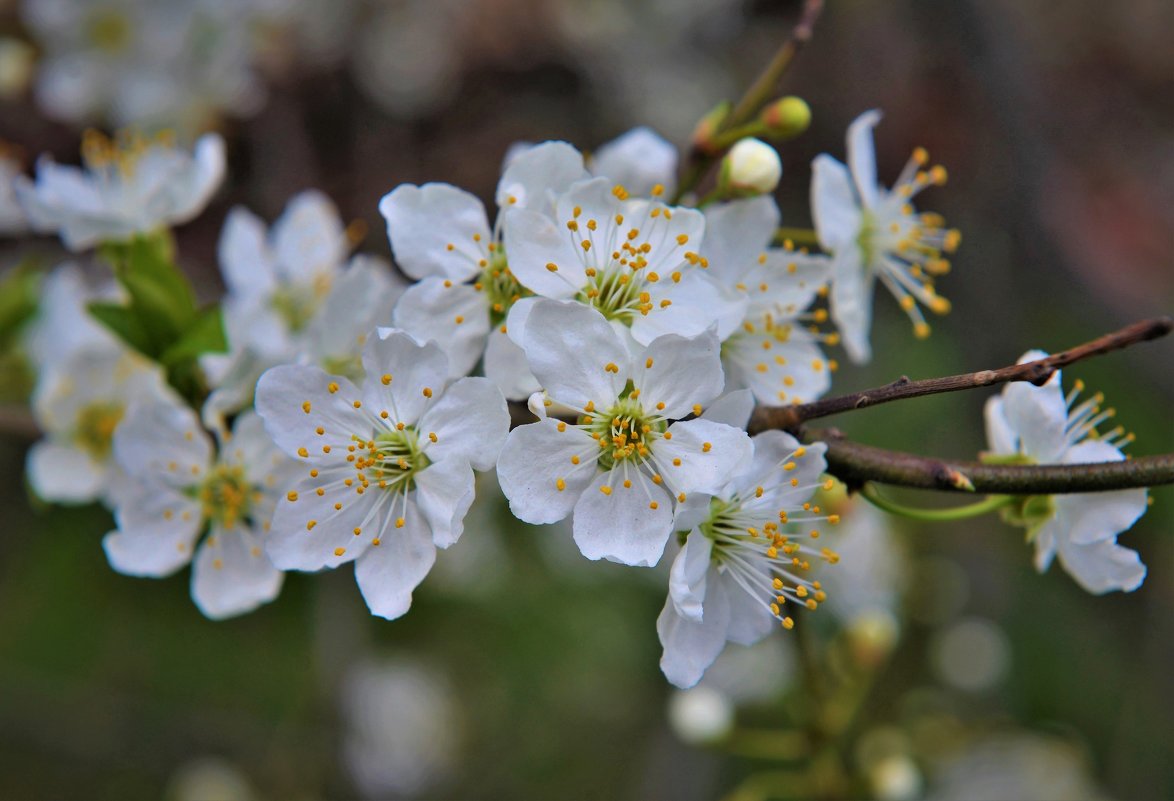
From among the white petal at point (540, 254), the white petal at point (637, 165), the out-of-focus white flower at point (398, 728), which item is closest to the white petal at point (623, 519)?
the white petal at point (540, 254)

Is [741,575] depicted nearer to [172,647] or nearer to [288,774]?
[288,774]

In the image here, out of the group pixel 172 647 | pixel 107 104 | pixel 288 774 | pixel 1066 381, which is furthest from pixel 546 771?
pixel 107 104

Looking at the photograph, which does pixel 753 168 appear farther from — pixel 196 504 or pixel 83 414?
pixel 83 414

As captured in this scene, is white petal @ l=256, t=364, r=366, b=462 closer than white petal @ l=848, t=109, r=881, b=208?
Yes

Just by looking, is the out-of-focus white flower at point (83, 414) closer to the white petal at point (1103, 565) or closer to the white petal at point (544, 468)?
the white petal at point (544, 468)

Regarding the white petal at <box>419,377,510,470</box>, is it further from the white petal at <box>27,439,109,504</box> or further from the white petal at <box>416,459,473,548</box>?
the white petal at <box>27,439,109,504</box>

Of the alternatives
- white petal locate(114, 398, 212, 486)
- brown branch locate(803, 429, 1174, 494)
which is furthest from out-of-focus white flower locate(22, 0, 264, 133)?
brown branch locate(803, 429, 1174, 494)

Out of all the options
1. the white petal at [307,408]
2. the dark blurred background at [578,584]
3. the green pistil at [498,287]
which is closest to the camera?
→ the white petal at [307,408]

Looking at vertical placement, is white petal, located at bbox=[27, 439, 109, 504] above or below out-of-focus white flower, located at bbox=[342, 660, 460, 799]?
above

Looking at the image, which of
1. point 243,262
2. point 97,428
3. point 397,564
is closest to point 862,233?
point 397,564
